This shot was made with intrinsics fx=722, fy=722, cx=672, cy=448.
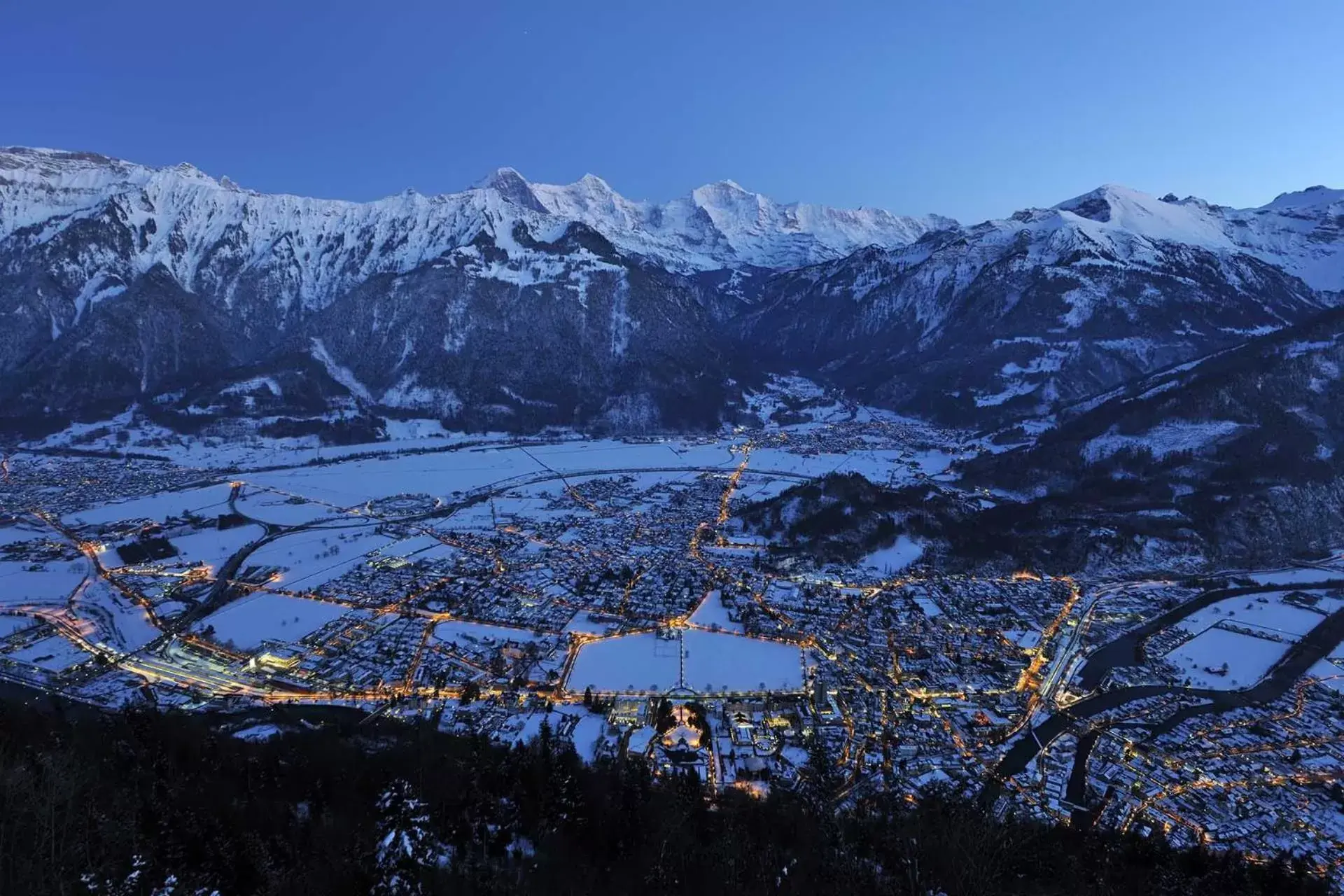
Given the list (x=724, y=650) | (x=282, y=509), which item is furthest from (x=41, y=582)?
(x=724, y=650)

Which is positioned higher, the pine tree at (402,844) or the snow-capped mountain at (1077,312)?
the snow-capped mountain at (1077,312)

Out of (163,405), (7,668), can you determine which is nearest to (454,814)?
(7,668)

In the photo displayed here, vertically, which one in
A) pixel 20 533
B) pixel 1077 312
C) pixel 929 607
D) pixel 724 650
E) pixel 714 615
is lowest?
pixel 724 650

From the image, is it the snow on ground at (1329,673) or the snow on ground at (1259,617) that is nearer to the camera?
the snow on ground at (1329,673)

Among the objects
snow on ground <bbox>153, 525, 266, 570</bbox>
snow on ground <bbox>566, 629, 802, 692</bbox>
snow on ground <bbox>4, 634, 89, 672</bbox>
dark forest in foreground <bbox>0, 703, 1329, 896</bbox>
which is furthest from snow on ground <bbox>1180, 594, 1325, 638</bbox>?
snow on ground <bbox>153, 525, 266, 570</bbox>

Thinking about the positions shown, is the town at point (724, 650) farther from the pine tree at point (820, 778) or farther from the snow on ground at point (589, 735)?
the pine tree at point (820, 778)

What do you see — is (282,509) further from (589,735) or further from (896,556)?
(896,556)

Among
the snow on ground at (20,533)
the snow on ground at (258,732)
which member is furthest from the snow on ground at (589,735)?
the snow on ground at (20,533)
